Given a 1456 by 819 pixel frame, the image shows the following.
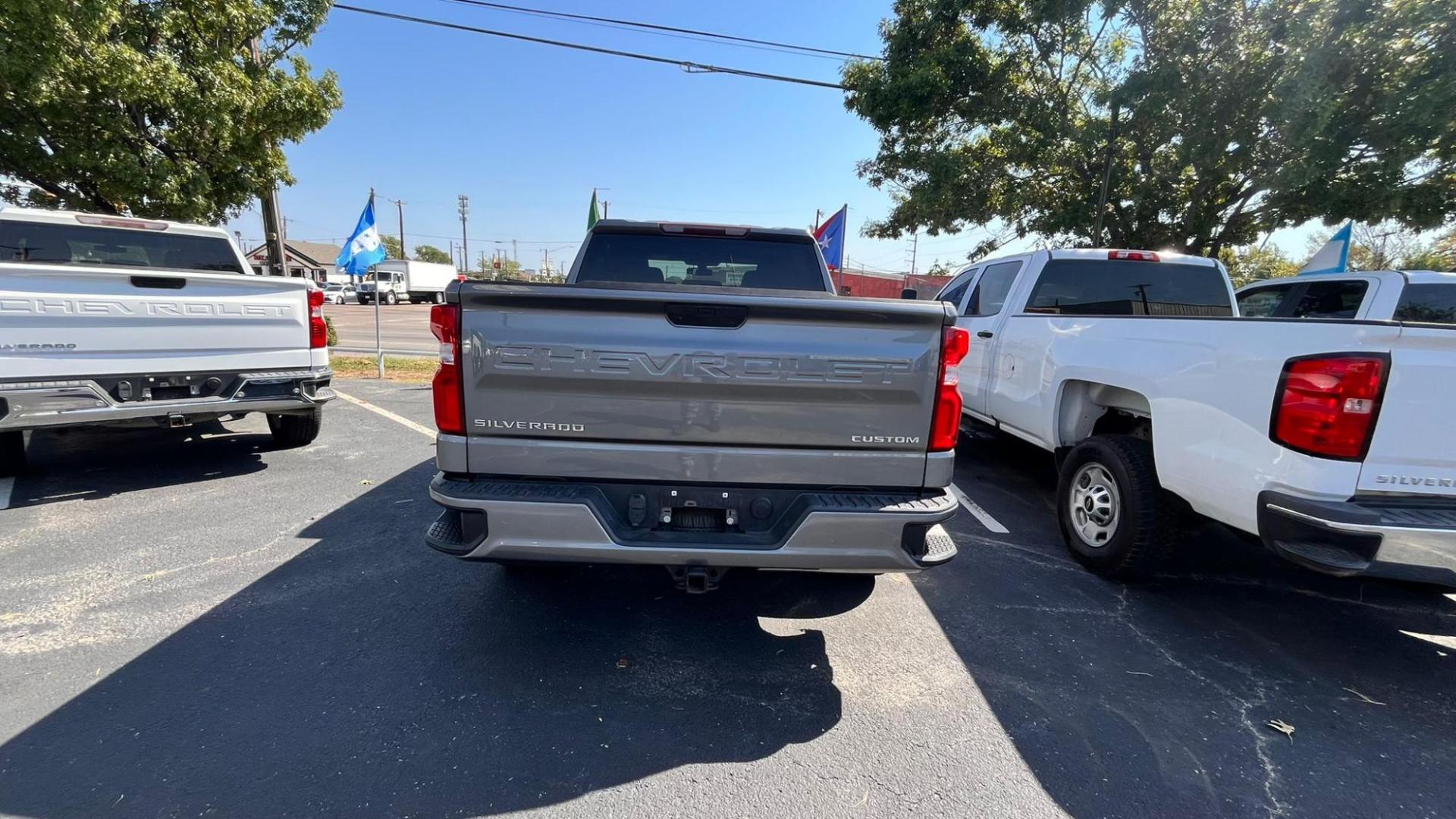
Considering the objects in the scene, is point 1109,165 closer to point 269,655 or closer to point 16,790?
point 269,655

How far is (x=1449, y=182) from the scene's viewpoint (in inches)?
368

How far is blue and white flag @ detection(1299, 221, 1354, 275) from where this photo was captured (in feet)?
30.6

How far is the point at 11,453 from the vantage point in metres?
4.84

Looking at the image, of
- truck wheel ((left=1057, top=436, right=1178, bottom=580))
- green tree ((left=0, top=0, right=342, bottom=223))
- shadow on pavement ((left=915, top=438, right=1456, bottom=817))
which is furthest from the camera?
green tree ((left=0, top=0, right=342, bottom=223))

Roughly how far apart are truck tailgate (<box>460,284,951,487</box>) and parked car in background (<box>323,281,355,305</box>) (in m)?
51.3

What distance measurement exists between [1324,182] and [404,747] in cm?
1377

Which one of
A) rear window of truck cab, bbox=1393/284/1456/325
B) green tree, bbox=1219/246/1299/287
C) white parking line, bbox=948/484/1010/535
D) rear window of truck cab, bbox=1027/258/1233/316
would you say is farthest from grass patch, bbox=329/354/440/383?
green tree, bbox=1219/246/1299/287

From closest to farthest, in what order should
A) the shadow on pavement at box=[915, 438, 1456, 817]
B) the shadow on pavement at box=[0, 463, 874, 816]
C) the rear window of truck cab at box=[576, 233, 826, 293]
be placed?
the shadow on pavement at box=[0, 463, 874, 816] < the shadow on pavement at box=[915, 438, 1456, 817] < the rear window of truck cab at box=[576, 233, 826, 293]

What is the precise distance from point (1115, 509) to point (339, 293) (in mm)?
54944

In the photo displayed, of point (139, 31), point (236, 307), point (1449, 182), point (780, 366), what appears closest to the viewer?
point (780, 366)

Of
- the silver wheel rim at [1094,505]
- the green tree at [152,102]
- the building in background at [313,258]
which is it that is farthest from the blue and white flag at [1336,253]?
the building in background at [313,258]

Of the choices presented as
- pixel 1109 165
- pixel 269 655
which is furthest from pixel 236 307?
pixel 1109 165

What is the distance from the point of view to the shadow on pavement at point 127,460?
4801mm

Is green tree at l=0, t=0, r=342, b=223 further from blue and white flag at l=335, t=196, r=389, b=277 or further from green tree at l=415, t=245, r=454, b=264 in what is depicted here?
green tree at l=415, t=245, r=454, b=264
